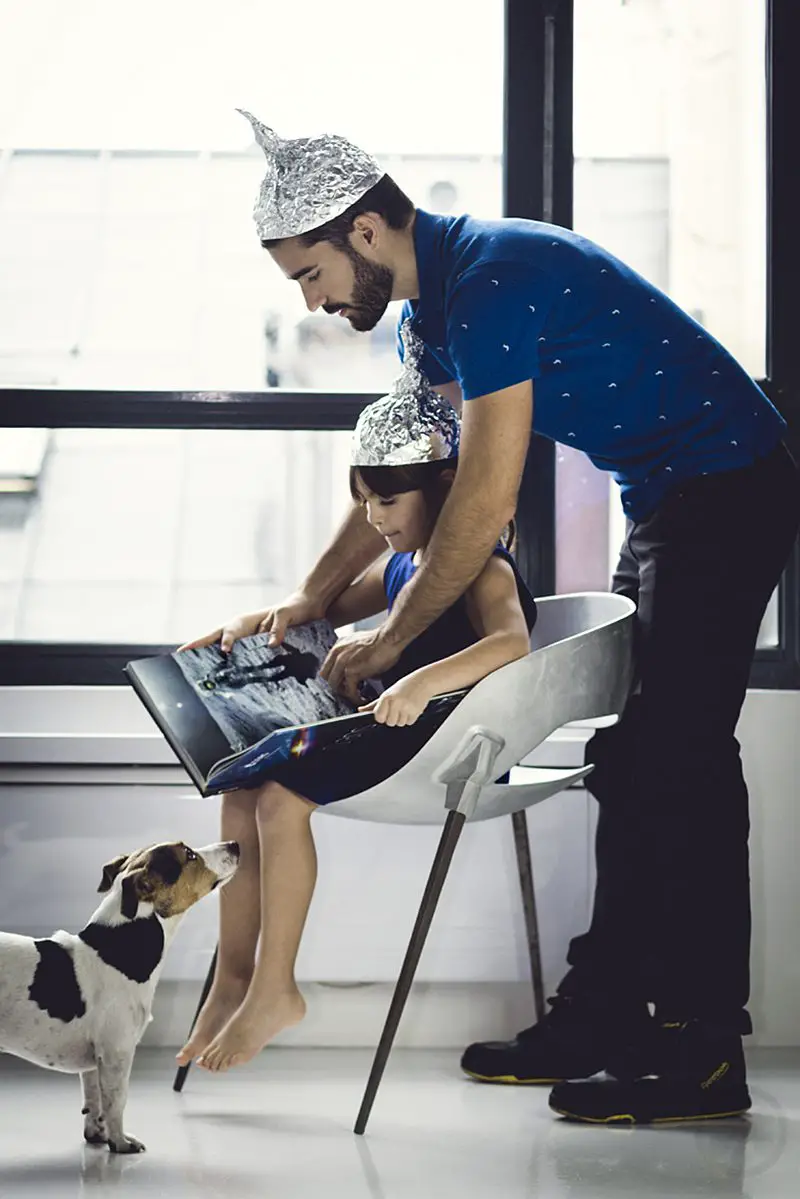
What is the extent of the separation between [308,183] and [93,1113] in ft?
3.73

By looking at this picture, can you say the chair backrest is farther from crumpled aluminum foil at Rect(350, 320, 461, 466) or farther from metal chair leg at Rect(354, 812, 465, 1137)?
crumpled aluminum foil at Rect(350, 320, 461, 466)

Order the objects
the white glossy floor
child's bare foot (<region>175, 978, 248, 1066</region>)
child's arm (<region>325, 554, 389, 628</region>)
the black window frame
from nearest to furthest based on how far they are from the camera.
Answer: the white glossy floor, child's bare foot (<region>175, 978, 248, 1066</region>), child's arm (<region>325, 554, 389, 628</region>), the black window frame

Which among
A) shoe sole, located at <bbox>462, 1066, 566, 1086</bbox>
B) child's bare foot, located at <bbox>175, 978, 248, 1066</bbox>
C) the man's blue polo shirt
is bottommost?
shoe sole, located at <bbox>462, 1066, 566, 1086</bbox>

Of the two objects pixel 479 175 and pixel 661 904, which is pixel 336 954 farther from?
pixel 479 175

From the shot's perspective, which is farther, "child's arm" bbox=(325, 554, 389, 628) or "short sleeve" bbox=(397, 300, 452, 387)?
"child's arm" bbox=(325, 554, 389, 628)

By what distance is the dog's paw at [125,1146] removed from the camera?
5.28 feet

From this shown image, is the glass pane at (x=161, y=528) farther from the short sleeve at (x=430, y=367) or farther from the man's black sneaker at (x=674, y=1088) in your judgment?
the man's black sneaker at (x=674, y=1088)

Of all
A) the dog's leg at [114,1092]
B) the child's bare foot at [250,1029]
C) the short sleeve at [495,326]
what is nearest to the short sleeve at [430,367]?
the short sleeve at [495,326]

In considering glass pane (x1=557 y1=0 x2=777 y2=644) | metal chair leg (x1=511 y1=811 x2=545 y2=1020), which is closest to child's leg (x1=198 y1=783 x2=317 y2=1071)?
metal chair leg (x1=511 y1=811 x2=545 y2=1020)

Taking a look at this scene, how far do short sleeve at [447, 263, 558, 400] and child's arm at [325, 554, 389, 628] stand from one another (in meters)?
0.48

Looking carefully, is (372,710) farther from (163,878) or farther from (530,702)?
(163,878)

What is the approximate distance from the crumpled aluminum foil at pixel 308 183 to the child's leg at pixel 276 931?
0.70 metres

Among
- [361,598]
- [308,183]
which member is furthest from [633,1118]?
[308,183]

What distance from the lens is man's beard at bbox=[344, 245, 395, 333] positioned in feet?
5.89
